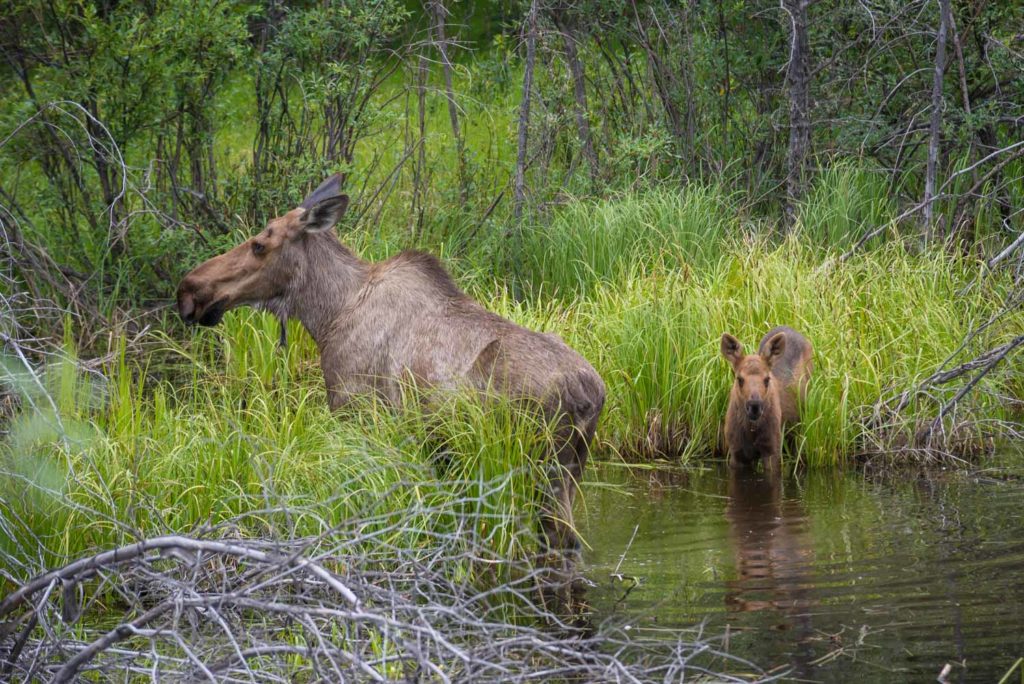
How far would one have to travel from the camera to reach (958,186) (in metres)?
13.2

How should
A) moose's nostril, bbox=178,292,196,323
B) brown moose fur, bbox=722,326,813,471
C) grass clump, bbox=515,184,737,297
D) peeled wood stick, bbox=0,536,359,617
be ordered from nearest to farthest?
peeled wood stick, bbox=0,536,359,617
moose's nostril, bbox=178,292,196,323
brown moose fur, bbox=722,326,813,471
grass clump, bbox=515,184,737,297

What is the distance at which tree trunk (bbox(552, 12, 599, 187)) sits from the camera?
44.6 ft

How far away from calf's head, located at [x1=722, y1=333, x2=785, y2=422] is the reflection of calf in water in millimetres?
537

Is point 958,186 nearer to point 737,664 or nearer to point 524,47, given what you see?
point 524,47

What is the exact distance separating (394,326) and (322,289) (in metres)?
0.62

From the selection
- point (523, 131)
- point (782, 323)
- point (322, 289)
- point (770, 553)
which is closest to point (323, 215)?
point (322, 289)

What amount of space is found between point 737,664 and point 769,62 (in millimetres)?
9674

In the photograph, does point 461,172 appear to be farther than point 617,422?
Yes

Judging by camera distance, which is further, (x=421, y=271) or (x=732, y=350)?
(x=732, y=350)

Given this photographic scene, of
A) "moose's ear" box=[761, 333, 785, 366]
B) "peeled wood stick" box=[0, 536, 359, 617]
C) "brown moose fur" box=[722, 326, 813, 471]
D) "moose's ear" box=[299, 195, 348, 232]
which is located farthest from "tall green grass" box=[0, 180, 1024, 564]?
"peeled wood stick" box=[0, 536, 359, 617]

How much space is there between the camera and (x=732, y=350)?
991 centimetres

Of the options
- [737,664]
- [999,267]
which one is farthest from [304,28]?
[737,664]

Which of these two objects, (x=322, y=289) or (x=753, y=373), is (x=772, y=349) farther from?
(x=322, y=289)

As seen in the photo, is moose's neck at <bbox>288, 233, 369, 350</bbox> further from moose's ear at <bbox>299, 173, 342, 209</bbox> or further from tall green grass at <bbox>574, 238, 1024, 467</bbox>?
tall green grass at <bbox>574, 238, 1024, 467</bbox>
